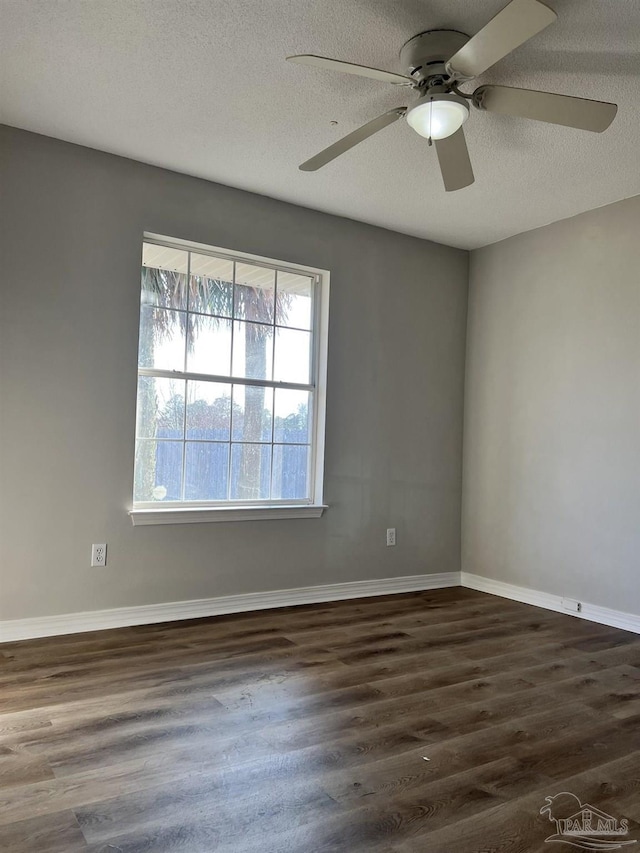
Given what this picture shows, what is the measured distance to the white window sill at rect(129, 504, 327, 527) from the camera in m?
3.47

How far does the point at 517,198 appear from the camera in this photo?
12.6 feet

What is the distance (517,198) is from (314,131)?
144cm

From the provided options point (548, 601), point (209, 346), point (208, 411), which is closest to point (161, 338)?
point (209, 346)

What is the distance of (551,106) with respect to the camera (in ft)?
7.14

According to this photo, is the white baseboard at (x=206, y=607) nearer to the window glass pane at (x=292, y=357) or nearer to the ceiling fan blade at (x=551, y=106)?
the window glass pane at (x=292, y=357)

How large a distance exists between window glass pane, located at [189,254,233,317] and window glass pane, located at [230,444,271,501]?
847 mm

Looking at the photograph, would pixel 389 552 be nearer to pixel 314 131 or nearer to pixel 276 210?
pixel 276 210

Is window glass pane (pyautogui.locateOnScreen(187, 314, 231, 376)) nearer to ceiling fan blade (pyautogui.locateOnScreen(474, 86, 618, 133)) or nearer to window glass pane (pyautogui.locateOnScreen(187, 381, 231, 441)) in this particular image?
window glass pane (pyautogui.locateOnScreen(187, 381, 231, 441))

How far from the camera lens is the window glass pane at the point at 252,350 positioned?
3.91m

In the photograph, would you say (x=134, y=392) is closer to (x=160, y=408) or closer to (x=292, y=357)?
(x=160, y=408)

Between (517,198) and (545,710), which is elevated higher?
(517,198)

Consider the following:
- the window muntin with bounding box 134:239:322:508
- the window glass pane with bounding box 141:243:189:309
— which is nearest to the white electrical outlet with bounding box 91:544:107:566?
the window muntin with bounding box 134:239:322:508

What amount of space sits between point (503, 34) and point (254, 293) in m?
2.35

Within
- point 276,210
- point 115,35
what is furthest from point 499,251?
point 115,35
